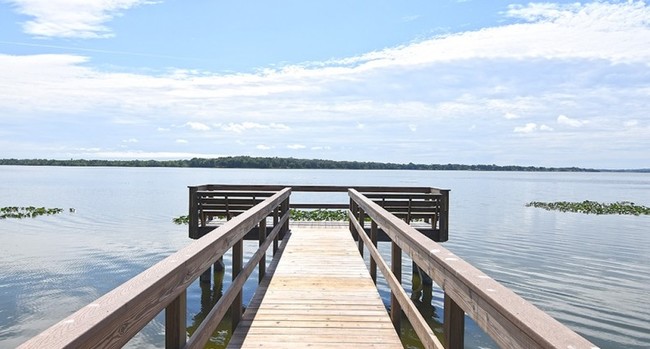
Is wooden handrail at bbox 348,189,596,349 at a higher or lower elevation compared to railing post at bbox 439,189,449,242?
higher

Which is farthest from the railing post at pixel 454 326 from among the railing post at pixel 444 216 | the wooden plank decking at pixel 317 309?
the railing post at pixel 444 216

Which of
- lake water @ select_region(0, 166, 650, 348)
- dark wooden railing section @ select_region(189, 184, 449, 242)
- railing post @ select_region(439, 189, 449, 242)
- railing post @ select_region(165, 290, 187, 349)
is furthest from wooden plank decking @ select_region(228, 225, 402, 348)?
railing post @ select_region(439, 189, 449, 242)

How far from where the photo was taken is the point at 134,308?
2197mm

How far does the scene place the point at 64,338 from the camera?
1.70 metres

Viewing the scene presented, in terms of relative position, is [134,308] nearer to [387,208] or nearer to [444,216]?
[387,208]

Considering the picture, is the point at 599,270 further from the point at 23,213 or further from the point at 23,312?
the point at 23,213

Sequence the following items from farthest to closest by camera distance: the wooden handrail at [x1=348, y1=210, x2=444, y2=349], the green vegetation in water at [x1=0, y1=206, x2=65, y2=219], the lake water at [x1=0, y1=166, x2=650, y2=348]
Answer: the green vegetation in water at [x1=0, y1=206, x2=65, y2=219] → the lake water at [x1=0, y1=166, x2=650, y2=348] → the wooden handrail at [x1=348, y1=210, x2=444, y2=349]

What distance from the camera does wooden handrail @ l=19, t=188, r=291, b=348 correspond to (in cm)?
175

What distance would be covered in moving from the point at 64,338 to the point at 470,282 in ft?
5.62

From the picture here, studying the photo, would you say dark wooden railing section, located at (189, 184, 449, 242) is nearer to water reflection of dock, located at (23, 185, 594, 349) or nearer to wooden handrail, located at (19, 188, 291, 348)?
water reflection of dock, located at (23, 185, 594, 349)

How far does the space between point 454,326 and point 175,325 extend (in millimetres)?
1496

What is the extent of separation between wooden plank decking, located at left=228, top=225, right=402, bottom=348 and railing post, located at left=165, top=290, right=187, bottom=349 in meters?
1.75

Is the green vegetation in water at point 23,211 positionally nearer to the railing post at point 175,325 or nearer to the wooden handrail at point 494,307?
the railing post at point 175,325

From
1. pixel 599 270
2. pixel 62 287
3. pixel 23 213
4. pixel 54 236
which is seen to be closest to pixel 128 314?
pixel 62 287
